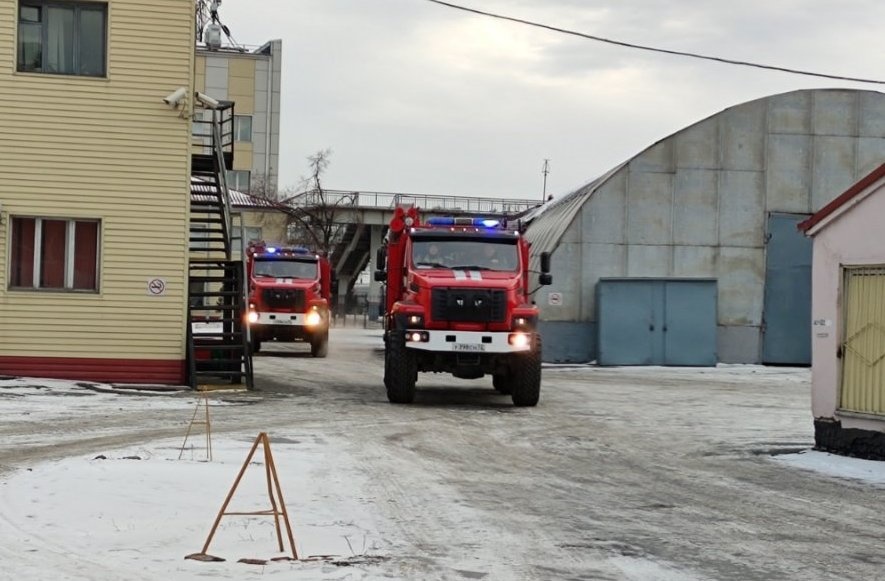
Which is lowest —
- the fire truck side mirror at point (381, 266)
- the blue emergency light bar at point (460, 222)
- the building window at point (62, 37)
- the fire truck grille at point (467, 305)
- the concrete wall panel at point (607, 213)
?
the fire truck grille at point (467, 305)

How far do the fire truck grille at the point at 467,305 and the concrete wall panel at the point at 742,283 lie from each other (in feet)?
56.4

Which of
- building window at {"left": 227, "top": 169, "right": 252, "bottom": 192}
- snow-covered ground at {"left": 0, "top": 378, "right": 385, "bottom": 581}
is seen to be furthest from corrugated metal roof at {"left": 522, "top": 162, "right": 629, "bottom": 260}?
building window at {"left": 227, "top": 169, "right": 252, "bottom": 192}

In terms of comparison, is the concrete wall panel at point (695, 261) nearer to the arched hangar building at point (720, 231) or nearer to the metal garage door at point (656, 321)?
the arched hangar building at point (720, 231)

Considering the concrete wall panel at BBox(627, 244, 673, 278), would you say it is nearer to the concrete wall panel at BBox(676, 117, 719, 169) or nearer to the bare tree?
the concrete wall panel at BBox(676, 117, 719, 169)

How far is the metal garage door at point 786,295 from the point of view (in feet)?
115

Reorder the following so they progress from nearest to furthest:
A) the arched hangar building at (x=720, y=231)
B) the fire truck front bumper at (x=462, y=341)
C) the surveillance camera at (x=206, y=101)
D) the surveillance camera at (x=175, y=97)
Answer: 1. the fire truck front bumper at (x=462, y=341)
2. the surveillance camera at (x=175, y=97)
3. the surveillance camera at (x=206, y=101)
4. the arched hangar building at (x=720, y=231)

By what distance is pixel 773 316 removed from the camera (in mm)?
34969

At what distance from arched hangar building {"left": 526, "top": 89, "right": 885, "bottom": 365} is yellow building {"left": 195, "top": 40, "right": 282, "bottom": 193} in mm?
51405

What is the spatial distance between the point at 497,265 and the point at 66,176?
743cm

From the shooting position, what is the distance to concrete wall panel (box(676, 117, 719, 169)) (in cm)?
3484

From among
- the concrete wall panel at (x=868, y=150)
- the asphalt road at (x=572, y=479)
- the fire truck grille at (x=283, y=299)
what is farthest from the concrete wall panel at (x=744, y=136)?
the fire truck grille at (x=283, y=299)

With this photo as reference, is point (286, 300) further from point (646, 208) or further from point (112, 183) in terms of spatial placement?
point (112, 183)

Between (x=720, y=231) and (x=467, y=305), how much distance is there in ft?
58.1

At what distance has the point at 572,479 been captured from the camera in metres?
12.0
